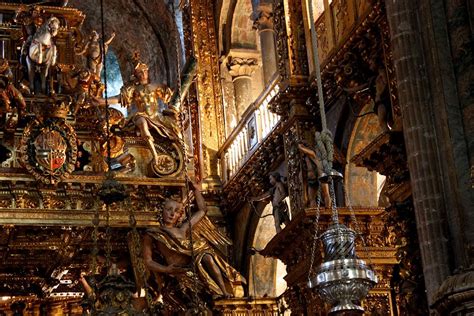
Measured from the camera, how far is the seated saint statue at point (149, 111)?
15.4 metres

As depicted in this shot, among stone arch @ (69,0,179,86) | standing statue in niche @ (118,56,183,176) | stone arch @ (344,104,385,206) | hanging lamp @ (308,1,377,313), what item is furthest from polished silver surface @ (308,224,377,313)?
stone arch @ (69,0,179,86)

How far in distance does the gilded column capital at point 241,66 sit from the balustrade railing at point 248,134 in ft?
3.98

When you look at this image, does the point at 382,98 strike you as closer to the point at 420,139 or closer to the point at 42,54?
the point at 420,139

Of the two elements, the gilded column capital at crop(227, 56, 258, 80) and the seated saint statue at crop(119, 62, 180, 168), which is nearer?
the seated saint statue at crop(119, 62, 180, 168)

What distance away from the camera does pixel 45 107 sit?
1498 centimetres

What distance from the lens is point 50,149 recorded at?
14617mm

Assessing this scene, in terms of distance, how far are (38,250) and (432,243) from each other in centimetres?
741

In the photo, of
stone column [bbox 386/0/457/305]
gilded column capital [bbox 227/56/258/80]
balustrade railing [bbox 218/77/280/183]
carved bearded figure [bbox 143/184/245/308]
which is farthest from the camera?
gilded column capital [bbox 227/56/258/80]

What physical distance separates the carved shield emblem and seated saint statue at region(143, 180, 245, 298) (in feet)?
5.03

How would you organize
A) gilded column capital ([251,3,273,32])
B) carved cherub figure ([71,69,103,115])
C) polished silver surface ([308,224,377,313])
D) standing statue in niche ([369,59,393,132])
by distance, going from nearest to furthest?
polished silver surface ([308,224,377,313])
standing statue in niche ([369,59,393,132])
carved cherub figure ([71,69,103,115])
gilded column capital ([251,3,273,32])

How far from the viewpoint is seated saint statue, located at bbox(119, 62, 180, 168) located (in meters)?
15.4

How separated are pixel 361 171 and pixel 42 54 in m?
5.30

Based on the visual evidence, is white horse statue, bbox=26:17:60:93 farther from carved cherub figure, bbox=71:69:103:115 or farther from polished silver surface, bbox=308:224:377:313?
polished silver surface, bbox=308:224:377:313

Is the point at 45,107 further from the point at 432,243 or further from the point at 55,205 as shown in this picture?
the point at 432,243
